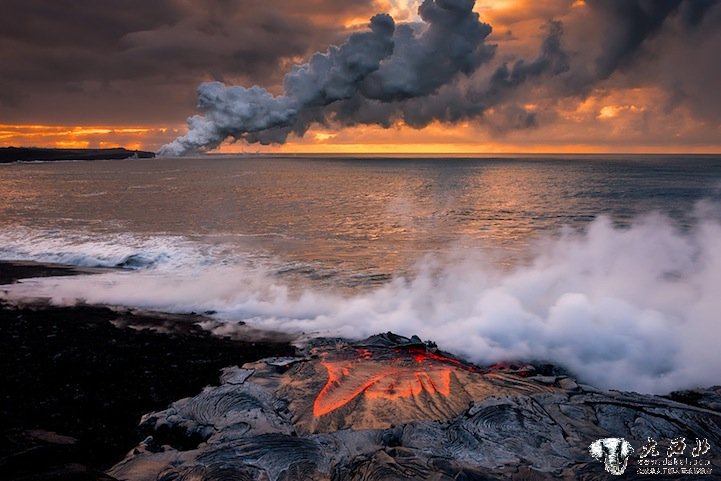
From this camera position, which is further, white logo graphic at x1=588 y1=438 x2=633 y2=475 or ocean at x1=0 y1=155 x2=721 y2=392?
ocean at x1=0 y1=155 x2=721 y2=392

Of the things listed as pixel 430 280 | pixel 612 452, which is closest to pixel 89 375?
pixel 612 452

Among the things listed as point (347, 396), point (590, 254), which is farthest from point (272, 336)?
point (590, 254)

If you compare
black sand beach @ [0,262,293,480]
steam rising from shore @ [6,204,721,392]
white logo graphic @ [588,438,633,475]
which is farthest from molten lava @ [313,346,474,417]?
black sand beach @ [0,262,293,480]

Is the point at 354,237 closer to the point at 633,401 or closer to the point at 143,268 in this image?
the point at 143,268

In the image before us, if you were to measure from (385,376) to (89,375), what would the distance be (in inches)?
240

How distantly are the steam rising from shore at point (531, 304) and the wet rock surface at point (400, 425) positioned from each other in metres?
1.74

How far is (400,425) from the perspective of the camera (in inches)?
283

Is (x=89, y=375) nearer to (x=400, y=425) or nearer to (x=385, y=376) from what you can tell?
(x=385, y=376)

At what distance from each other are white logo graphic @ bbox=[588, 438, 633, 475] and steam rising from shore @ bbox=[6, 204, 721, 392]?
12.3 feet

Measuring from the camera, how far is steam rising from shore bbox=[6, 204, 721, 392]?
10.9 meters

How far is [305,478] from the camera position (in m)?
6.07

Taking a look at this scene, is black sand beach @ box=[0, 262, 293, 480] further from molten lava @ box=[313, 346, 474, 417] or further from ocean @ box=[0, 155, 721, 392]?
molten lava @ box=[313, 346, 474, 417]

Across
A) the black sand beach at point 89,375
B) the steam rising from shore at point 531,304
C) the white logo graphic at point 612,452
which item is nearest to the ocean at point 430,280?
the steam rising from shore at point 531,304

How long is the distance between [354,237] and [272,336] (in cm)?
1906
